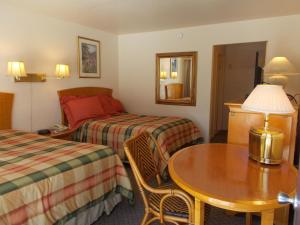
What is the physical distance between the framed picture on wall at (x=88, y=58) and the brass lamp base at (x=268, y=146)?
133 inches

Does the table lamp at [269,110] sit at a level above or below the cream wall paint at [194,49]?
below

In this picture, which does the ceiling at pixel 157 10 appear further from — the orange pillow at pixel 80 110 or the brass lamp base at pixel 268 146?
the brass lamp base at pixel 268 146

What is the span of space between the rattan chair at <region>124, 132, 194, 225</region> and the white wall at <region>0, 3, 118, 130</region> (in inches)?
87.6

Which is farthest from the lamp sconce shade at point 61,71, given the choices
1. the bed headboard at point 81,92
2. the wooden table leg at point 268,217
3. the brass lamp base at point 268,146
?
the wooden table leg at point 268,217

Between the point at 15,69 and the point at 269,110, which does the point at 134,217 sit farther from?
the point at 15,69

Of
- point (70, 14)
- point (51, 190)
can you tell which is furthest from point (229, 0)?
point (51, 190)

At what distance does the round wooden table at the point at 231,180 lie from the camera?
44.6 inches

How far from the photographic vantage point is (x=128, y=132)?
130 inches

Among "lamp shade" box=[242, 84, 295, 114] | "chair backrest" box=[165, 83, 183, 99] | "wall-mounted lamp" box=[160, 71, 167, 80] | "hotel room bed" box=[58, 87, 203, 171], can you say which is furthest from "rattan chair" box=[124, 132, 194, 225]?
"wall-mounted lamp" box=[160, 71, 167, 80]

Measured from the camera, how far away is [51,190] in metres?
1.65

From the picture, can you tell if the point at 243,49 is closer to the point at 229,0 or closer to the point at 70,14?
the point at 229,0

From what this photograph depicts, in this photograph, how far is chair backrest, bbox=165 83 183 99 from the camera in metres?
4.62

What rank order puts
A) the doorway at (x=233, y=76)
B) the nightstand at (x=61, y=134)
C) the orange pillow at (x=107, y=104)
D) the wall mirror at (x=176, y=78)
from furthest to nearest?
the doorway at (x=233, y=76), the wall mirror at (x=176, y=78), the orange pillow at (x=107, y=104), the nightstand at (x=61, y=134)

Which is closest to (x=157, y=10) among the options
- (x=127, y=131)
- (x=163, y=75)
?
(x=163, y=75)
